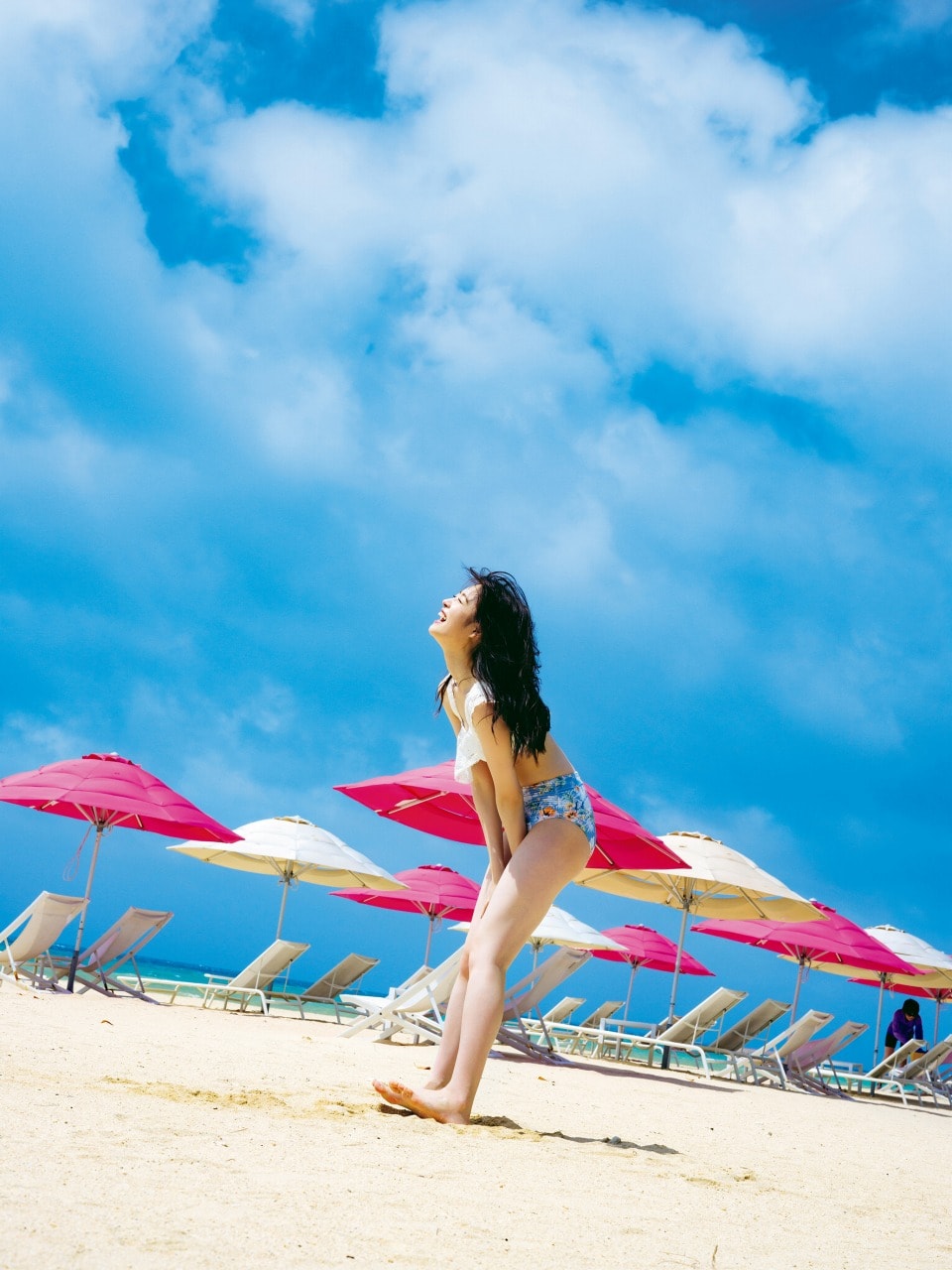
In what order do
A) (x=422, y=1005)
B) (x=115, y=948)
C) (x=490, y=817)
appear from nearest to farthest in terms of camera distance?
(x=490, y=817)
(x=422, y=1005)
(x=115, y=948)

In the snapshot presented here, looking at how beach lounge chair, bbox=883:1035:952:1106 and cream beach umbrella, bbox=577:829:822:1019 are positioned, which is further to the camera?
beach lounge chair, bbox=883:1035:952:1106

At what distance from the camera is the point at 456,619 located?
3.54m

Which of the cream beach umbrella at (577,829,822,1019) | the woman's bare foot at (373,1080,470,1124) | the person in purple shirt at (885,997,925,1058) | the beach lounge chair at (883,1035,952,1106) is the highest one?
the cream beach umbrella at (577,829,822,1019)

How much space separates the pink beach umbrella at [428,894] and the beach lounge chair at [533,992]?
4.27 meters

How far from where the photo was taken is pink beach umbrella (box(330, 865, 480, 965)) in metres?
14.0

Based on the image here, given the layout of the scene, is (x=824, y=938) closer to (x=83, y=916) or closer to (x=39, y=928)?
(x=83, y=916)

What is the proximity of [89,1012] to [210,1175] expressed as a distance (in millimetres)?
5402

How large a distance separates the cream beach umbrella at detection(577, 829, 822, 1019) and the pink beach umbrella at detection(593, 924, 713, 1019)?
93.8 inches

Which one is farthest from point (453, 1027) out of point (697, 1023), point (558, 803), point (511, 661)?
point (697, 1023)

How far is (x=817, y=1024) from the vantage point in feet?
37.2

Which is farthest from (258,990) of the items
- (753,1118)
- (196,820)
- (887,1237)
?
(887,1237)

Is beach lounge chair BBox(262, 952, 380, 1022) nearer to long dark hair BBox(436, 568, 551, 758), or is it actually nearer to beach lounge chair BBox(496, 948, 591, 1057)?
beach lounge chair BBox(496, 948, 591, 1057)

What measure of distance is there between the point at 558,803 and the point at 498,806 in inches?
7.1

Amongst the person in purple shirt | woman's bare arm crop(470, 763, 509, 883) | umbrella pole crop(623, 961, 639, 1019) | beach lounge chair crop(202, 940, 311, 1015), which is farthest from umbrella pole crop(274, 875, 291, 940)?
woman's bare arm crop(470, 763, 509, 883)
